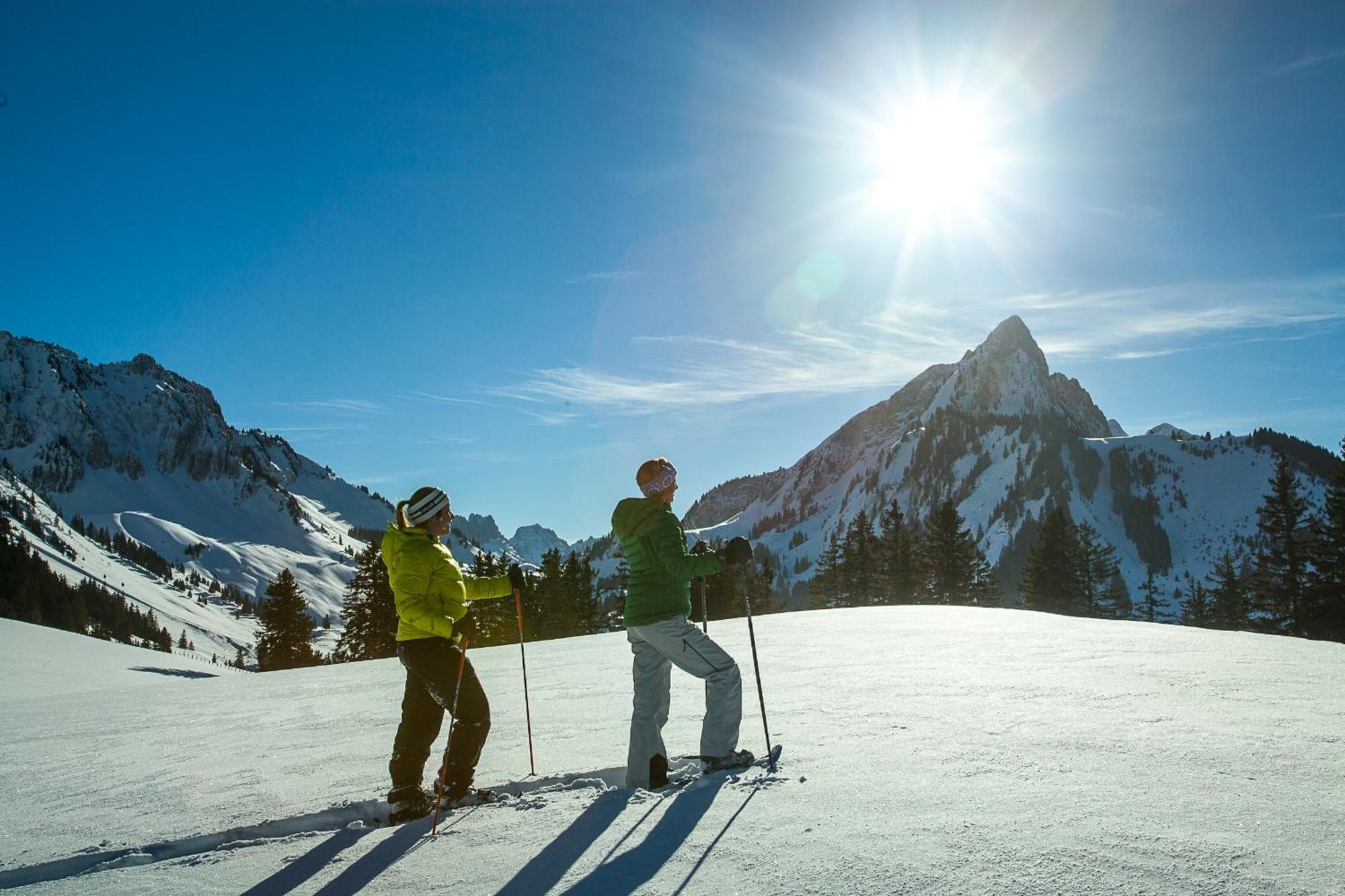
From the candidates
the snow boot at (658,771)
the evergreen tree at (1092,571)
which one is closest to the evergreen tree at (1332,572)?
the evergreen tree at (1092,571)

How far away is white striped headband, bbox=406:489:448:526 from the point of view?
5.84 metres

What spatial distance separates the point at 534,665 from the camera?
1472cm

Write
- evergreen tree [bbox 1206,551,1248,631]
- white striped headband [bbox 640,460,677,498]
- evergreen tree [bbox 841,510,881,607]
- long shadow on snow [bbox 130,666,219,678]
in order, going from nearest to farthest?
white striped headband [bbox 640,460,677,498], long shadow on snow [bbox 130,666,219,678], evergreen tree [bbox 1206,551,1248,631], evergreen tree [bbox 841,510,881,607]

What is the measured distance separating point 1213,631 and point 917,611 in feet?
26.2

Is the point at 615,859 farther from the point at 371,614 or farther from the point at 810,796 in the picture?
the point at 371,614

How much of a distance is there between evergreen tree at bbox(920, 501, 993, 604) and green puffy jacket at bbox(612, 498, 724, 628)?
51.8 m

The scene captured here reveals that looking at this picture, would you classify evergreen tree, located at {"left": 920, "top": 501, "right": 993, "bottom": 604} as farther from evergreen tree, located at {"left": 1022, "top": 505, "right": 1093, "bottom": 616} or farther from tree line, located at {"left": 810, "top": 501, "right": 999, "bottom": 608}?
evergreen tree, located at {"left": 1022, "top": 505, "right": 1093, "bottom": 616}

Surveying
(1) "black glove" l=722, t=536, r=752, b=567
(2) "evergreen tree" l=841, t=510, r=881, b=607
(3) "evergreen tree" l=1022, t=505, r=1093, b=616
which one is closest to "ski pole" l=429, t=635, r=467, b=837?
(1) "black glove" l=722, t=536, r=752, b=567

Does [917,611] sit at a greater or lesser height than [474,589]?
lesser

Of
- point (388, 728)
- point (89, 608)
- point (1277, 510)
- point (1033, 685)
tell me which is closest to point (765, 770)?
point (1033, 685)

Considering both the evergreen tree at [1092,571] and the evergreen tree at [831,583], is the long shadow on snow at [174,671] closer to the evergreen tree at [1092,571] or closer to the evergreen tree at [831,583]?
the evergreen tree at [831,583]

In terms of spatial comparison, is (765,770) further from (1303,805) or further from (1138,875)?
(1303,805)

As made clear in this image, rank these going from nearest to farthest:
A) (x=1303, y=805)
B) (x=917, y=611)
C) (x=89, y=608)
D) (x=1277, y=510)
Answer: (x=1303, y=805) < (x=917, y=611) < (x=1277, y=510) < (x=89, y=608)

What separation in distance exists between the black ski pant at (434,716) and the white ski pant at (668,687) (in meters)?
1.16
